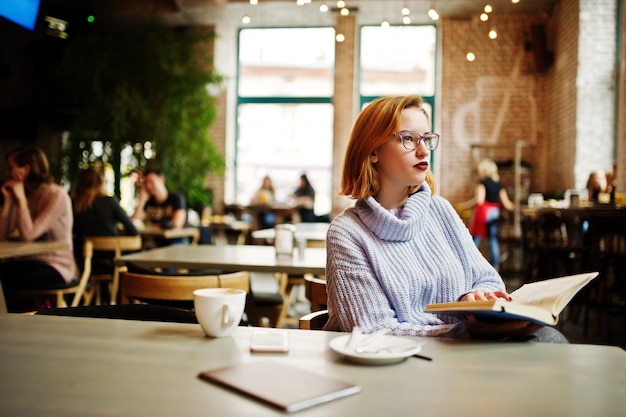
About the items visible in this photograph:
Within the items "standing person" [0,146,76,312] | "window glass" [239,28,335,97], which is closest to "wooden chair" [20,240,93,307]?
"standing person" [0,146,76,312]

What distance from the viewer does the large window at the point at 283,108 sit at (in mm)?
10680

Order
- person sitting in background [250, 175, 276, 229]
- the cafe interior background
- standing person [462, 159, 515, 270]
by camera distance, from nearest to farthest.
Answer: the cafe interior background < standing person [462, 159, 515, 270] < person sitting in background [250, 175, 276, 229]

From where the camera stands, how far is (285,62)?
1084 cm

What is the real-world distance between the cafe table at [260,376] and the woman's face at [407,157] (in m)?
0.58

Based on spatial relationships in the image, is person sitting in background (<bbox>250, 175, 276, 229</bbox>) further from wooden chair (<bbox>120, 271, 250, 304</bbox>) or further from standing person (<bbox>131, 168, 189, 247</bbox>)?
wooden chair (<bbox>120, 271, 250, 304</bbox>)

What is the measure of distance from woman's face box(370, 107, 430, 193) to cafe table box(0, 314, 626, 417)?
0.58 m

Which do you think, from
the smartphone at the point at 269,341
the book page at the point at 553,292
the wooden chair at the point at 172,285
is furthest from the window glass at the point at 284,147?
the smartphone at the point at 269,341

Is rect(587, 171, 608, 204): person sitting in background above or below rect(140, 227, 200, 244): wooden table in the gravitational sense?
above

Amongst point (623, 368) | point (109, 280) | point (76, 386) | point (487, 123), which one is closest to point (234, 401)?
point (76, 386)

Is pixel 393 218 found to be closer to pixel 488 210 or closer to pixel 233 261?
pixel 233 261

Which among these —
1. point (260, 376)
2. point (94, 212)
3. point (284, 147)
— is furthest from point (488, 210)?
point (260, 376)

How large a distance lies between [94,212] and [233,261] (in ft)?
7.59

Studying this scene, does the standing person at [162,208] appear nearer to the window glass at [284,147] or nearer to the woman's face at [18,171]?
the woman's face at [18,171]

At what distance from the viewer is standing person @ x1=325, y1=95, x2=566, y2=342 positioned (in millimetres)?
1433
